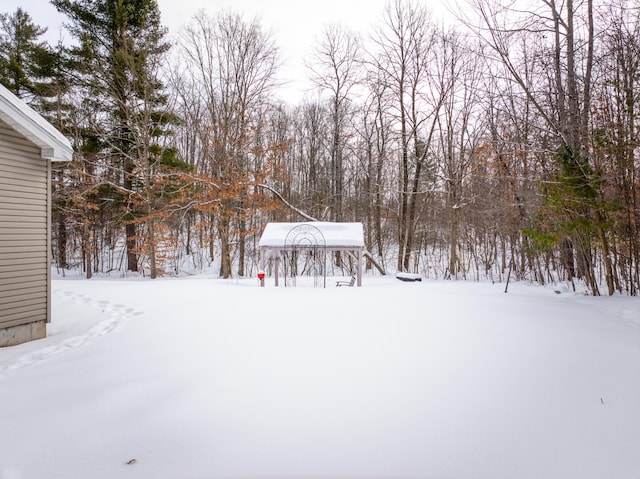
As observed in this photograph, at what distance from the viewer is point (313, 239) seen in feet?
32.4

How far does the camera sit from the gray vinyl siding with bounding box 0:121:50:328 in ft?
14.7

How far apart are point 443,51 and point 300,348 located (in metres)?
13.2

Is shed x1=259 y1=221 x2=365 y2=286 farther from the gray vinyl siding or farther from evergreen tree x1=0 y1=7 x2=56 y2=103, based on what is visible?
evergreen tree x1=0 y1=7 x2=56 y2=103

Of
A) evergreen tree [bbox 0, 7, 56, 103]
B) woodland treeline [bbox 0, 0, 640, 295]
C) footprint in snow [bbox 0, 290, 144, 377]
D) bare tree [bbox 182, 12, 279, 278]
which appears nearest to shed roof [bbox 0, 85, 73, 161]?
footprint in snow [bbox 0, 290, 144, 377]

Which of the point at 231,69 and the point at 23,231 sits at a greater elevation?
the point at 231,69

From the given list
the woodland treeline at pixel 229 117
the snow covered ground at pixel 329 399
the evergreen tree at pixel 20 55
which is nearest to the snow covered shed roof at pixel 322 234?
the woodland treeline at pixel 229 117

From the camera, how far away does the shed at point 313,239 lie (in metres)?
9.48

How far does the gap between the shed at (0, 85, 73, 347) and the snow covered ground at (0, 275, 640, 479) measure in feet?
1.57

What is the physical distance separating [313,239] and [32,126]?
6.60m

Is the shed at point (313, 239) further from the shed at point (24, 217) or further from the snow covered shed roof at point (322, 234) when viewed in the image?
the shed at point (24, 217)

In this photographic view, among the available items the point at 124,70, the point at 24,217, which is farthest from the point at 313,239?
the point at 124,70

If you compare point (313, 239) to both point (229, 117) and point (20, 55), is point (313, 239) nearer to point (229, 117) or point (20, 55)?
point (229, 117)

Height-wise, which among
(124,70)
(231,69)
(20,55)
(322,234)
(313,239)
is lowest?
(313,239)

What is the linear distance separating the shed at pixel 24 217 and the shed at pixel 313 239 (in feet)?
16.2
